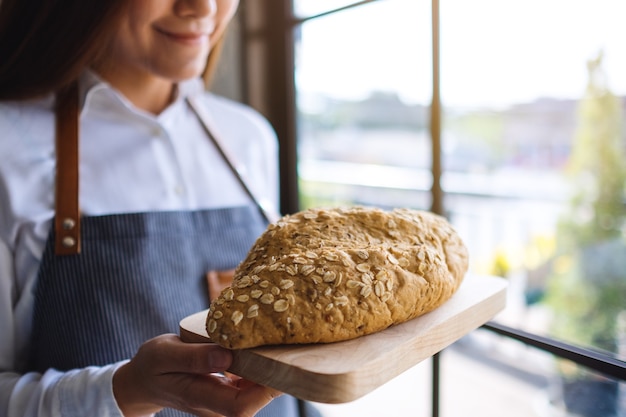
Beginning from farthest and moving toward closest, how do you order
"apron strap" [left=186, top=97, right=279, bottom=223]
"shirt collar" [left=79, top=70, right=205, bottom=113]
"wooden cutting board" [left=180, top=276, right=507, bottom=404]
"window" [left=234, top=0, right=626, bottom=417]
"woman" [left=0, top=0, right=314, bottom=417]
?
"window" [left=234, top=0, right=626, bottom=417]
"apron strap" [left=186, top=97, right=279, bottom=223]
"shirt collar" [left=79, top=70, right=205, bottom=113]
"woman" [left=0, top=0, right=314, bottom=417]
"wooden cutting board" [left=180, top=276, right=507, bottom=404]

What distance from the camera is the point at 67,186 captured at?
3.24 ft

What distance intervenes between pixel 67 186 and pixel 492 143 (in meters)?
3.14

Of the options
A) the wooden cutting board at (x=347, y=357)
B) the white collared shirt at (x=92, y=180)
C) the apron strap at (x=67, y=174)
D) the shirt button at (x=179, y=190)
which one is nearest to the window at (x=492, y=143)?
the wooden cutting board at (x=347, y=357)

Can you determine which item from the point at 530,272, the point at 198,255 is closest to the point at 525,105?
the point at 530,272

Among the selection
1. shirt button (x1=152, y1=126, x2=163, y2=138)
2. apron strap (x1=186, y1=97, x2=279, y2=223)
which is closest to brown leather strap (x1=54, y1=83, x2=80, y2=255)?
shirt button (x1=152, y1=126, x2=163, y2=138)

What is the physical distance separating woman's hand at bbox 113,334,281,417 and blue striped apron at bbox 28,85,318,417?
210 mm

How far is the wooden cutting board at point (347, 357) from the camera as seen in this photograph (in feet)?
1.87

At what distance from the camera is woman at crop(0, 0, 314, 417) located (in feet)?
3.12

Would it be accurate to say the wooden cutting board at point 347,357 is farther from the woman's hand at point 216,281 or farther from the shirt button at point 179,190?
the shirt button at point 179,190

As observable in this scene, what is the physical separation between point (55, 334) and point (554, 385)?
2486 millimetres

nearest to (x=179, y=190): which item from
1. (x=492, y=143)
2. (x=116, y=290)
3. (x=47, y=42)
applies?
(x=116, y=290)

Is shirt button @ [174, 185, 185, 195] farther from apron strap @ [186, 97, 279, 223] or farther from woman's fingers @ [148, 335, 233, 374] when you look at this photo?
woman's fingers @ [148, 335, 233, 374]

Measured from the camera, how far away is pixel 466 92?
2.57m

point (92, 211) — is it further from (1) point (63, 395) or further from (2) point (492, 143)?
(2) point (492, 143)
